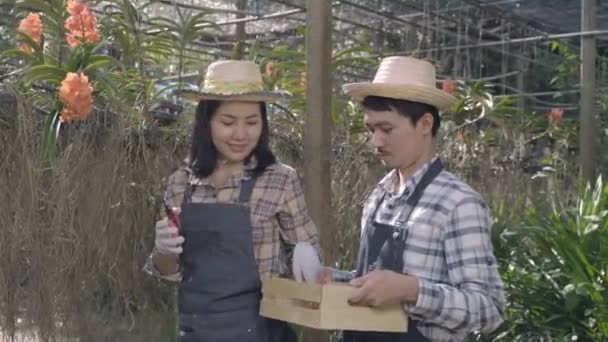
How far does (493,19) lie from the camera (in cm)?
998

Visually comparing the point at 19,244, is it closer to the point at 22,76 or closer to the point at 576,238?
the point at 22,76

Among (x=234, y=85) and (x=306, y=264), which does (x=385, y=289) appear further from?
(x=234, y=85)

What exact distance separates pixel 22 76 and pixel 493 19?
23.6 feet

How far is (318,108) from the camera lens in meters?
3.55

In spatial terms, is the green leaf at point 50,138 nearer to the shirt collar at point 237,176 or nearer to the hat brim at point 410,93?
the shirt collar at point 237,176

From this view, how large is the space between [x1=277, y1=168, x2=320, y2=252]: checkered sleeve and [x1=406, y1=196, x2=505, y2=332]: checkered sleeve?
1.65ft

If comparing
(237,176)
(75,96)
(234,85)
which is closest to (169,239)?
(237,176)

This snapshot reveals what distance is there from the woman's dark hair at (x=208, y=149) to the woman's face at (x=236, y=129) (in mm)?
23

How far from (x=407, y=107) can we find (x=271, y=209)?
0.50m

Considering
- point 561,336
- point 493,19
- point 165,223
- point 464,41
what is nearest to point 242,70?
point 165,223

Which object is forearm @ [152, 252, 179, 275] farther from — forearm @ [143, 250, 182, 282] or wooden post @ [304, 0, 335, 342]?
wooden post @ [304, 0, 335, 342]

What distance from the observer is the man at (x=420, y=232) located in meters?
2.34

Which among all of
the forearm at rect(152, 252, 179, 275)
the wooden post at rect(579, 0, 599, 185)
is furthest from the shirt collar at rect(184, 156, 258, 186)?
the wooden post at rect(579, 0, 599, 185)

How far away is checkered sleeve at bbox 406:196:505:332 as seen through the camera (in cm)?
234
